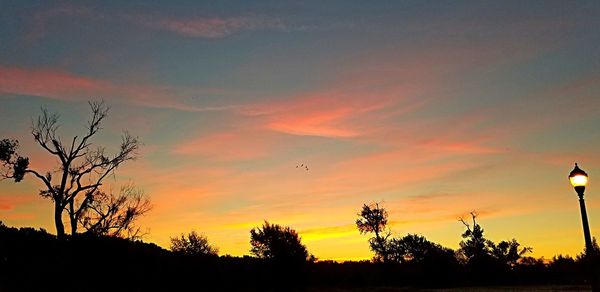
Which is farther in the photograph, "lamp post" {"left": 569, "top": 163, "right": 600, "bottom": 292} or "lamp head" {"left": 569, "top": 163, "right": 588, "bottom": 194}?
"lamp head" {"left": 569, "top": 163, "right": 588, "bottom": 194}

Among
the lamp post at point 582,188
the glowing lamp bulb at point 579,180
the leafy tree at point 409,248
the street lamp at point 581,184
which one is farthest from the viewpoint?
the leafy tree at point 409,248

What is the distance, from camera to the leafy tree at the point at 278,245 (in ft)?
162

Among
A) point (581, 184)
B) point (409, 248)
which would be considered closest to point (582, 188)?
point (581, 184)

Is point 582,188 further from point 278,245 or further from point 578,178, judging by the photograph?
point 278,245

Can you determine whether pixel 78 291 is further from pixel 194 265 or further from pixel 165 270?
pixel 194 265

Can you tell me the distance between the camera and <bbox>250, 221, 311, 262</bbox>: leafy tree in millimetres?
49281

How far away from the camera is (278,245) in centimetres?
4988

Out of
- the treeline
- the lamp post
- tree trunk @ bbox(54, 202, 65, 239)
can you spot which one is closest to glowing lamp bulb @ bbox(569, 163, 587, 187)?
the lamp post

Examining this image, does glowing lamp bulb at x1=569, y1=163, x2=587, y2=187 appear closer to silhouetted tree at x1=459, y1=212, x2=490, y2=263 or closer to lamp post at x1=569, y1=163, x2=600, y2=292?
lamp post at x1=569, y1=163, x2=600, y2=292

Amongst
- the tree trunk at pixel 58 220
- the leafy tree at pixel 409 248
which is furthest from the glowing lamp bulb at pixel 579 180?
the leafy tree at pixel 409 248

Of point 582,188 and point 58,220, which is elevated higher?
point 58,220

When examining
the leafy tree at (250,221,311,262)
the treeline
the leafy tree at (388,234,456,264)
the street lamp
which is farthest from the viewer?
the leafy tree at (388,234,456,264)

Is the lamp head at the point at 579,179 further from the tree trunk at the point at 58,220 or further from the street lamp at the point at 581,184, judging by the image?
the tree trunk at the point at 58,220

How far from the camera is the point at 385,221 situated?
8306 centimetres
